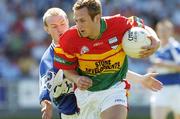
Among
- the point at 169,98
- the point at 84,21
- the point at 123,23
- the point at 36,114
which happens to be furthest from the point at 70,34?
the point at 36,114

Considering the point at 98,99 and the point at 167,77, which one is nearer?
the point at 98,99

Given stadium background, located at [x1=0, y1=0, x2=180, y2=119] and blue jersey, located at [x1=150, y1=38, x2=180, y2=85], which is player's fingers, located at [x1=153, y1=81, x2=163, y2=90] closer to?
blue jersey, located at [x1=150, y1=38, x2=180, y2=85]

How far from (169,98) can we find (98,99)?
470 cm

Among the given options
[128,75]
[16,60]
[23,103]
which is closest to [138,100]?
[23,103]

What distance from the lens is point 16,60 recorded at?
18.5m

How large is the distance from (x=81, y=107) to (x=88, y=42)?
816 millimetres

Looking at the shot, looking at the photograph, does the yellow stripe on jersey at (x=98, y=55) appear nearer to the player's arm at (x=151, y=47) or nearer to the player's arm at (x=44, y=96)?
the player's arm at (x=151, y=47)

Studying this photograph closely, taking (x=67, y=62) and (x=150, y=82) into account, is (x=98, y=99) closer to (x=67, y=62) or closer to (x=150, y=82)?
(x=67, y=62)

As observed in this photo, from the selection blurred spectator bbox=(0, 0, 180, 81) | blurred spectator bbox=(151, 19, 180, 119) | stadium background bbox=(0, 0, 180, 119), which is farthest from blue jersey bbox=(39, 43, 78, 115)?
blurred spectator bbox=(0, 0, 180, 81)

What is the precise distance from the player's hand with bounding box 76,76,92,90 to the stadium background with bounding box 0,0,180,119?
949 cm

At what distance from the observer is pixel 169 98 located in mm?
11586

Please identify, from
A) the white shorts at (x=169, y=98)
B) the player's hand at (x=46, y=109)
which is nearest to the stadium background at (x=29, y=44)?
the white shorts at (x=169, y=98)

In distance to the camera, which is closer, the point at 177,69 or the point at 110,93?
the point at 110,93

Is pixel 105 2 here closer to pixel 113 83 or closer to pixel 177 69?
pixel 177 69
